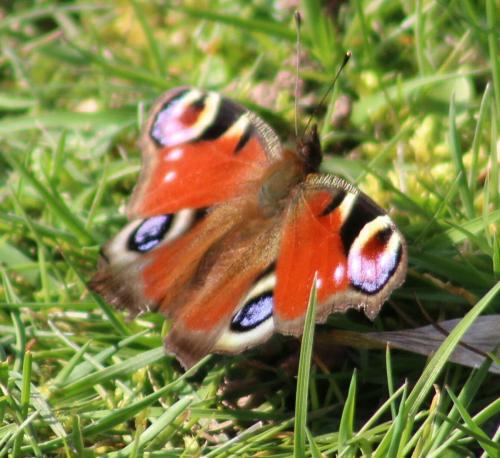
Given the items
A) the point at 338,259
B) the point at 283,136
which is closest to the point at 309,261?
the point at 338,259

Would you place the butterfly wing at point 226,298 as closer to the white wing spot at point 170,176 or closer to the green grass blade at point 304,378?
the green grass blade at point 304,378

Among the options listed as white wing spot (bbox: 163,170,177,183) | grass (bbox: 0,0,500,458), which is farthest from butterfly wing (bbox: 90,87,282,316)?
grass (bbox: 0,0,500,458)

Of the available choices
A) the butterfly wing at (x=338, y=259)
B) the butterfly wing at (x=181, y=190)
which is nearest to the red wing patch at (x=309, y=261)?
the butterfly wing at (x=338, y=259)

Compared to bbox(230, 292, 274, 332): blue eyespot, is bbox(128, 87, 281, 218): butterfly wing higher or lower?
higher

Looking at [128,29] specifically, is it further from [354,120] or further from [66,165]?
[354,120]

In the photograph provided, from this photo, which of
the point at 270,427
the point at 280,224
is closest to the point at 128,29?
the point at 280,224

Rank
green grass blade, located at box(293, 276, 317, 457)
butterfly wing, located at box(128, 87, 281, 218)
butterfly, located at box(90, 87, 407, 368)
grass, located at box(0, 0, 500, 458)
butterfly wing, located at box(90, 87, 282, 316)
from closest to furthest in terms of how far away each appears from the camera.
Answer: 1. green grass blade, located at box(293, 276, 317, 457)
2. butterfly, located at box(90, 87, 407, 368)
3. grass, located at box(0, 0, 500, 458)
4. butterfly wing, located at box(90, 87, 282, 316)
5. butterfly wing, located at box(128, 87, 281, 218)

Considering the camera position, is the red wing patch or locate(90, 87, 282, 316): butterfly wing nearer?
the red wing patch

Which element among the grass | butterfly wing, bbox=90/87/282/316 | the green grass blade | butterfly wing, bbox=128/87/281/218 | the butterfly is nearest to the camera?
the green grass blade

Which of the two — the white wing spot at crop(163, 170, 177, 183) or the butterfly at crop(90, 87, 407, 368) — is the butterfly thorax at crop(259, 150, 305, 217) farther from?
the white wing spot at crop(163, 170, 177, 183)
